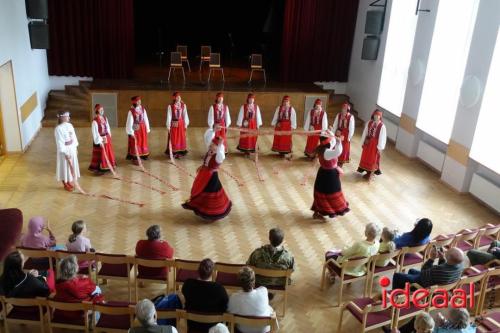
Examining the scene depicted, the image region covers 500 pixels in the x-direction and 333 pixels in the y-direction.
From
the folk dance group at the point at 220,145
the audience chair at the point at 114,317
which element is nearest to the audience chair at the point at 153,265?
the audience chair at the point at 114,317

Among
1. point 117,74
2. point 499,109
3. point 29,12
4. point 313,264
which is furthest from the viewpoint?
point 117,74

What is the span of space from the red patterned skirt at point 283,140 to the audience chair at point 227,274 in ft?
18.2

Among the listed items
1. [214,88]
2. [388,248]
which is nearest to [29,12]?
[214,88]

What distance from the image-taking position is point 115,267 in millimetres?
5539

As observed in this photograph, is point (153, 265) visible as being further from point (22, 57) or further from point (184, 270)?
point (22, 57)

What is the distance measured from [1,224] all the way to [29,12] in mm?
5628

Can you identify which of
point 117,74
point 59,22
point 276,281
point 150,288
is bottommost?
point 150,288

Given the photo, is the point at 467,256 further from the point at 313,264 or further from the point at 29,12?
the point at 29,12

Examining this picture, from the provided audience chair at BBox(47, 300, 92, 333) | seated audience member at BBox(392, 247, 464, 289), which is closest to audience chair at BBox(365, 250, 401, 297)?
seated audience member at BBox(392, 247, 464, 289)

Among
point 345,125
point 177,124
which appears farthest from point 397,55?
point 177,124

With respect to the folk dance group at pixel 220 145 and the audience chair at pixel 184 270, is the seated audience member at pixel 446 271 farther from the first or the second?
the folk dance group at pixel 220 145

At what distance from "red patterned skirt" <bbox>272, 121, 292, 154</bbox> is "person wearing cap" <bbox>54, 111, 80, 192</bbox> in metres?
4.29

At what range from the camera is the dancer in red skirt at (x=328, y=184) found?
7.38m

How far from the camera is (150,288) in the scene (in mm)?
5895
